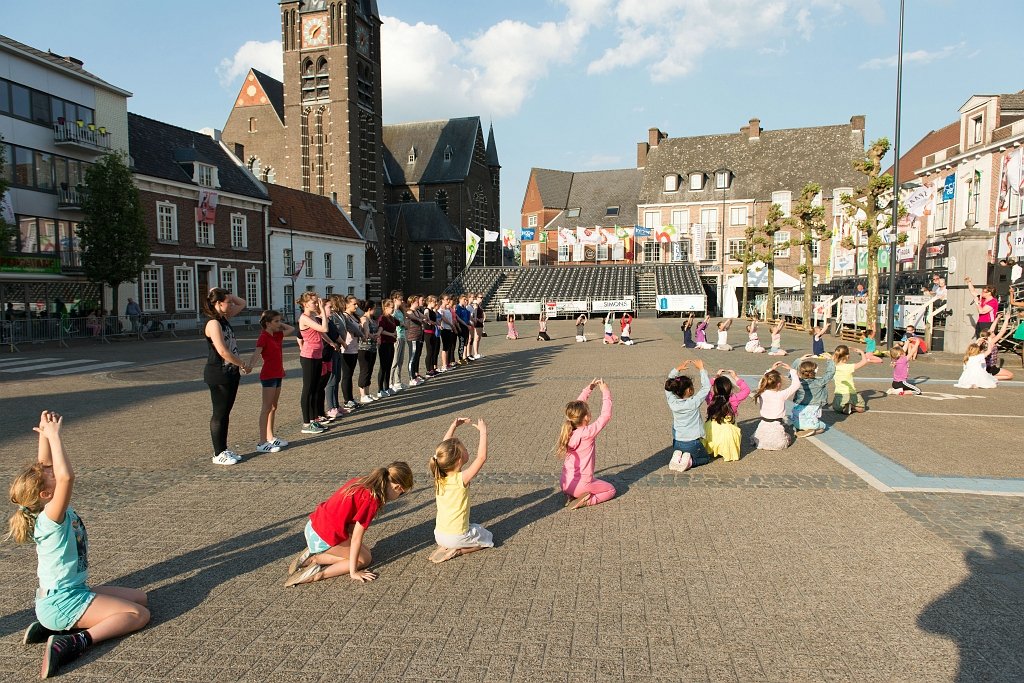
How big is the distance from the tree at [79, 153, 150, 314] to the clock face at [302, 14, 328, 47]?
1163 inches

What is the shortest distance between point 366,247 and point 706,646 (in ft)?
181

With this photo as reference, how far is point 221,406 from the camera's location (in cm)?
765

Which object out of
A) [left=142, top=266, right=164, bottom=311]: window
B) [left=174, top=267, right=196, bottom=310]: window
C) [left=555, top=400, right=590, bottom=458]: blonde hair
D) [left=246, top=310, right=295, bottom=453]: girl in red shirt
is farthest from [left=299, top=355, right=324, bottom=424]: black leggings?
[left=174, top=267, right=196, bottom=310]: window

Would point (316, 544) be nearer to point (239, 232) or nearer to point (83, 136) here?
point (83, 136)

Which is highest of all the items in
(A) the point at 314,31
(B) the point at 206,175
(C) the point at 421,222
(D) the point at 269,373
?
(A) the point at 314,31

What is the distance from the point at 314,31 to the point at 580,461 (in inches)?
2231

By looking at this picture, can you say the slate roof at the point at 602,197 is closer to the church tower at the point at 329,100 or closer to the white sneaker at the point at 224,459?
the church tower at the point at 329,100

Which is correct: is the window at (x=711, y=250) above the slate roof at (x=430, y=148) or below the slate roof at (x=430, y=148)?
below

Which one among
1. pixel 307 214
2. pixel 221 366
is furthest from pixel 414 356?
pixel 307 214

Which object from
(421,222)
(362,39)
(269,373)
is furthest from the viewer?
(421,222)

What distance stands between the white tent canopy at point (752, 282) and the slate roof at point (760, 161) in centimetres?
810

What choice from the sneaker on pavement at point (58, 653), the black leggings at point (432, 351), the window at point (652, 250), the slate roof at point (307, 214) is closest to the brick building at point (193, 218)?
the slate roof at point (307, 214)

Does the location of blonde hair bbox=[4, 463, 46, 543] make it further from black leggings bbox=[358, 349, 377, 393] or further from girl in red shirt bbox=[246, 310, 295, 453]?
black leggings bbox=[358, 349, 377, 393]

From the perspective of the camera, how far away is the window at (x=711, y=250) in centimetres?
6028
